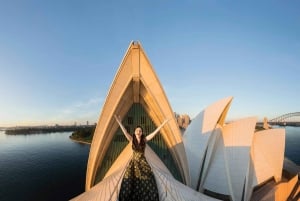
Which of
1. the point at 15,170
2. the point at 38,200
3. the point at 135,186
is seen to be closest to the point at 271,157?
the point at 135,186

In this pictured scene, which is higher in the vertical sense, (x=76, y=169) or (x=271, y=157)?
(x=271, y=157)

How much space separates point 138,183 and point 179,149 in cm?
731

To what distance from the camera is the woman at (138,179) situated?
670 cm

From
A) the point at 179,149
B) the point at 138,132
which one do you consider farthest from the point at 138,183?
the point at 179,149

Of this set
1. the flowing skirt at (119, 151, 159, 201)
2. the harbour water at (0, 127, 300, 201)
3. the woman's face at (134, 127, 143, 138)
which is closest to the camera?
the flowing skirt at (119, 151, 159, 201)

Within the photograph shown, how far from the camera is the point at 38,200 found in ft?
71.1

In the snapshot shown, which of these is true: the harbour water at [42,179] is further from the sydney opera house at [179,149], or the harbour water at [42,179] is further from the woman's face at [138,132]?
the woman's face at [138,132]

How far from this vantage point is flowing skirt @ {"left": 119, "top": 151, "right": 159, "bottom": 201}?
21.9 ft

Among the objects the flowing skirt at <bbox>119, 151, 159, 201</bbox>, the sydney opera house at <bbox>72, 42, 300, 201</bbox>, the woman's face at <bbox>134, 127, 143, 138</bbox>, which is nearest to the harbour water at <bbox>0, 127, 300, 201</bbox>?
the sydney opera house at <bbox>72, 42, 300, 201</bbox>

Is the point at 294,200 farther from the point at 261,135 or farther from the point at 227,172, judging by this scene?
the point at 261,135

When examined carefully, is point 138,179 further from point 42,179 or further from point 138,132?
point 42,179

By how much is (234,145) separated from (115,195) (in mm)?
15099

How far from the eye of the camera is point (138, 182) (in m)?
6.88

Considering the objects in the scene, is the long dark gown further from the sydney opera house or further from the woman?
the sydney opera house
